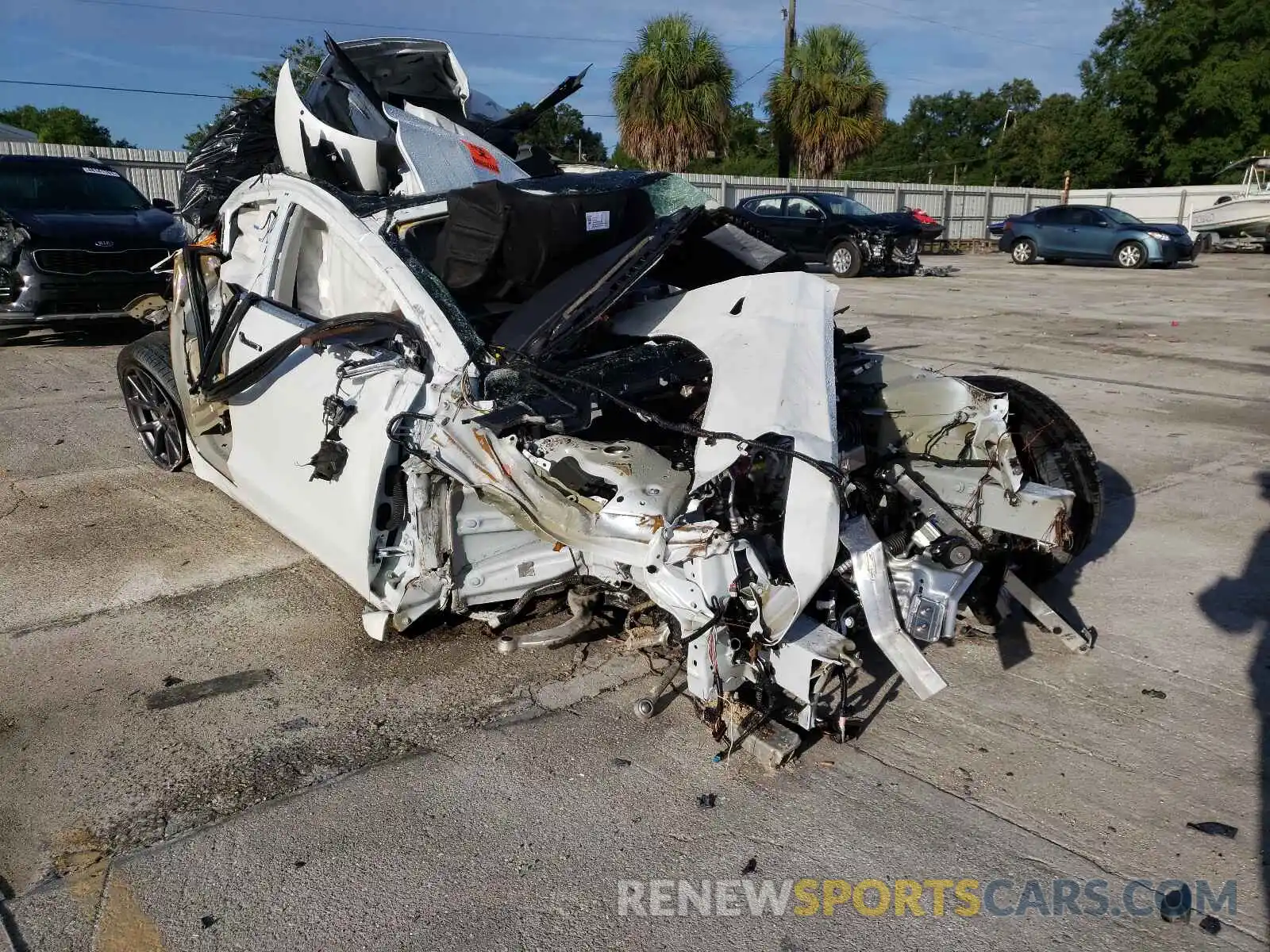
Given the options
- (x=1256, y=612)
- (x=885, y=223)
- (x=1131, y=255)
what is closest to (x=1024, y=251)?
(x=1131, y=255)

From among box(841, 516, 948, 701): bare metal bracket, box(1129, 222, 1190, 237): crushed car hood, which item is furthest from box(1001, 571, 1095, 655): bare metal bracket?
box(1129, 222, 1190, 237): crushed car hood

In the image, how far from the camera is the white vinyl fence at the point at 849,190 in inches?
767

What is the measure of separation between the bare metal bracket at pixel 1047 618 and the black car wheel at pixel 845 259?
17.1 meters

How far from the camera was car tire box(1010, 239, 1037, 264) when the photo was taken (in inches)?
970

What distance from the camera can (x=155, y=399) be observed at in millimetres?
5891

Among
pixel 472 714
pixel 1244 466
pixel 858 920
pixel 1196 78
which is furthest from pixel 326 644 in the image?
pixel 1196 78

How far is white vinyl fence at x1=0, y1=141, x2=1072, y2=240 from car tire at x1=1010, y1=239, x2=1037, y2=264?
18.5 ft

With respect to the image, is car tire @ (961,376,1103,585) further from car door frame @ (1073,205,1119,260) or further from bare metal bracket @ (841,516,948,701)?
car door frame @ (1073,205,1119,260)

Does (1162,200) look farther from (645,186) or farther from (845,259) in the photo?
(645,186)

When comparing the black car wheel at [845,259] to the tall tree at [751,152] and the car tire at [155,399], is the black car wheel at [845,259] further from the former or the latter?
the tall tree at [751,152]

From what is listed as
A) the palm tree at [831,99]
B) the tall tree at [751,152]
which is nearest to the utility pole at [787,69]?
the palm tree at [831,99]

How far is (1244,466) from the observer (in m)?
6.30

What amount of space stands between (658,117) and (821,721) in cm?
2752

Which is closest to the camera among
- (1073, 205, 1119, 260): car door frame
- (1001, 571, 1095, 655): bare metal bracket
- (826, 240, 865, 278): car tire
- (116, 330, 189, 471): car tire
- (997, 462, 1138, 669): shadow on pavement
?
(1001, 571, 1095, 655): bare metal bracket
